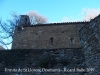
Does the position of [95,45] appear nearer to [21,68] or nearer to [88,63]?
[88,63]

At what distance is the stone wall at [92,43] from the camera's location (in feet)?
17.1

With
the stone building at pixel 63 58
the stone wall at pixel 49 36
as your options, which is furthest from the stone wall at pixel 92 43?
the stone wall at pixel 49 36

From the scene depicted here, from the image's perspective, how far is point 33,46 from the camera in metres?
14.9

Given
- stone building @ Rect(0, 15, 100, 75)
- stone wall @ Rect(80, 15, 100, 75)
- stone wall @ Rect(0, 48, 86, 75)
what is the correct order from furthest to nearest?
stone wall @ Rect(0, 48, 86, 75) → stone building @ Rect(0, 15, 100, 75) → stone wall @ Rect(80, 15, 100, 75)

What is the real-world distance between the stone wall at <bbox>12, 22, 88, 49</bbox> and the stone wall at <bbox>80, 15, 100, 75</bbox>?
28.3 feet

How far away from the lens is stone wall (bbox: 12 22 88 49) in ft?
48.5

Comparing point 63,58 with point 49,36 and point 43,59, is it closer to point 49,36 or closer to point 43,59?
point 43,59

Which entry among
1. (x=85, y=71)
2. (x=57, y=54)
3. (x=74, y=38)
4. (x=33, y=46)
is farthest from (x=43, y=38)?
(x=85, y=71)

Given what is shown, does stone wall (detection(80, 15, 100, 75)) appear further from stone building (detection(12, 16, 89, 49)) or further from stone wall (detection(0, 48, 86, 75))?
stone building (detection(12, 16, 89, 49))

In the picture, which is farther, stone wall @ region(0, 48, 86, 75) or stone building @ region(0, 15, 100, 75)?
stone wall @ region(0, 48, 86, 75)

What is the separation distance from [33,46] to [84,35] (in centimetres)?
932

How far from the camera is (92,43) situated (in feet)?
18.0

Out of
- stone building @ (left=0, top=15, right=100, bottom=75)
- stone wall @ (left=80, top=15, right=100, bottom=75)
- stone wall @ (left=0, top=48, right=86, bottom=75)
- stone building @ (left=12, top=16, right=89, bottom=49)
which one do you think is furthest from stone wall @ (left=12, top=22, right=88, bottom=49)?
stone wall @ (left=80, top=15, right=100, bottom=75)

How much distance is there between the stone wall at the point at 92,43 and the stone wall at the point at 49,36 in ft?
28.3
